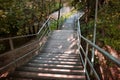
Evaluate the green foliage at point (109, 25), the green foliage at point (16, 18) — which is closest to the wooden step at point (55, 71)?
the green foliage at point (16, 18)

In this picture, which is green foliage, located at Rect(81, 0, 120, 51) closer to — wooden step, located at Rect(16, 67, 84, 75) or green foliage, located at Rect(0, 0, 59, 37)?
green foliage, located at Rect(0, 0, 59, 37)

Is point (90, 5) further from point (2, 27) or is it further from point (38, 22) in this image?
point (2, 27)

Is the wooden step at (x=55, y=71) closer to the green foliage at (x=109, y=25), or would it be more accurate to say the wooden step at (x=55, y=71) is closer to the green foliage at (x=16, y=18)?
the green foliage at (x=16, y=18)

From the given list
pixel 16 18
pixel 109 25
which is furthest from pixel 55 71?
pixel 109 25

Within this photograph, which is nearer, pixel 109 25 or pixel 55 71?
pixel 55 71

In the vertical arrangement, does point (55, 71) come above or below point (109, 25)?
below

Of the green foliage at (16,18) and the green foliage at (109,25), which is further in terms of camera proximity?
the green foliage at (109,25)

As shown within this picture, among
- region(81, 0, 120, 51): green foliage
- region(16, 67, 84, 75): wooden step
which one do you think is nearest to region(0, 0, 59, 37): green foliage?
region(16, 67, 84, 75): wooden step

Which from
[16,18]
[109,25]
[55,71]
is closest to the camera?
[55,71]

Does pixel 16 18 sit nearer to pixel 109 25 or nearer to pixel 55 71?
pixel 55 71

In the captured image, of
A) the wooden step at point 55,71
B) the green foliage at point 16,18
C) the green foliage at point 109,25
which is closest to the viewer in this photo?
the wooden step at point 55,71

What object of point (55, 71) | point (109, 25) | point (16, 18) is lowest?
point (55, 71)

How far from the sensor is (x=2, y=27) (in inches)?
327

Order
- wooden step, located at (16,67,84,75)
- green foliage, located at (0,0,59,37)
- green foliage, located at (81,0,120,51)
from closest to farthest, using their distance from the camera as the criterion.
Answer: wooden step, located at (16,67,84,75) < green foliage, located at (0,0,59,37) < green foliage, located at (81,0,120,51)
